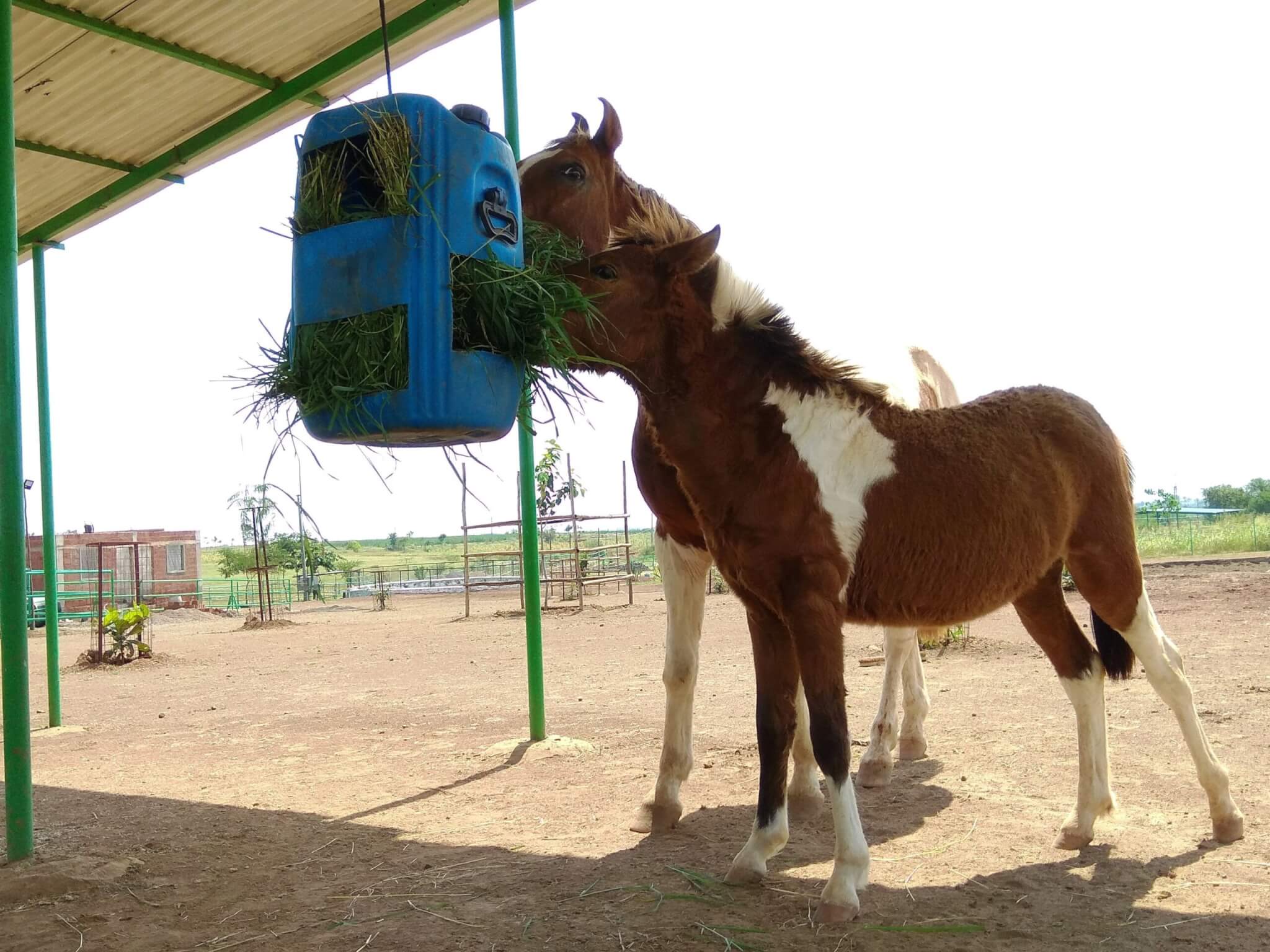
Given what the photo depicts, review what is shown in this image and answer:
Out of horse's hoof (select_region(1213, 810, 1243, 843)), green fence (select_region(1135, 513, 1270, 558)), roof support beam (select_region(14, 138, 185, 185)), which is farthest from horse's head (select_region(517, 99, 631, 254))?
green fence (select_region(1135, 513, 1270, 558))

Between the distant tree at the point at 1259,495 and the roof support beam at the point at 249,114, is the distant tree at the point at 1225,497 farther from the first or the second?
the roof support beam at the point at 249,114

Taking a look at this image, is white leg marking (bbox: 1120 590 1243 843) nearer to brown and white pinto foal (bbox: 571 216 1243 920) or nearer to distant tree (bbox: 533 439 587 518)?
brown and white pinto foal (bbox: 571 216 1243 920)

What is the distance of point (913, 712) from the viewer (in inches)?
225

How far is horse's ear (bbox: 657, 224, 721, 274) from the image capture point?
353 centimetres

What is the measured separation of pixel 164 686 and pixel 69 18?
28.2 ft

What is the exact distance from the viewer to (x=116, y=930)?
3279 mm

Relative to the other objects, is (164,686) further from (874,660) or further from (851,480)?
(851,480)

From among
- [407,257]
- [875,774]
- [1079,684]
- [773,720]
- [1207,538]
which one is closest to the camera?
[407,257]

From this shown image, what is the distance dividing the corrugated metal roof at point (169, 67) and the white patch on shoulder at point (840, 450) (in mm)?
4369

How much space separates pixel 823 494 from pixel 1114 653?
190 cm

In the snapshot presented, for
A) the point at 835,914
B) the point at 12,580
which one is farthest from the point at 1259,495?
the point at 12,580

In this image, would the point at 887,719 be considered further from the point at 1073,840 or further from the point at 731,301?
the point at 731,301

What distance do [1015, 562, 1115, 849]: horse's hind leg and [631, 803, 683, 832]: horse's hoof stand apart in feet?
5.39

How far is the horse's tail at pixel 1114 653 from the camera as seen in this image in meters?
4.33
